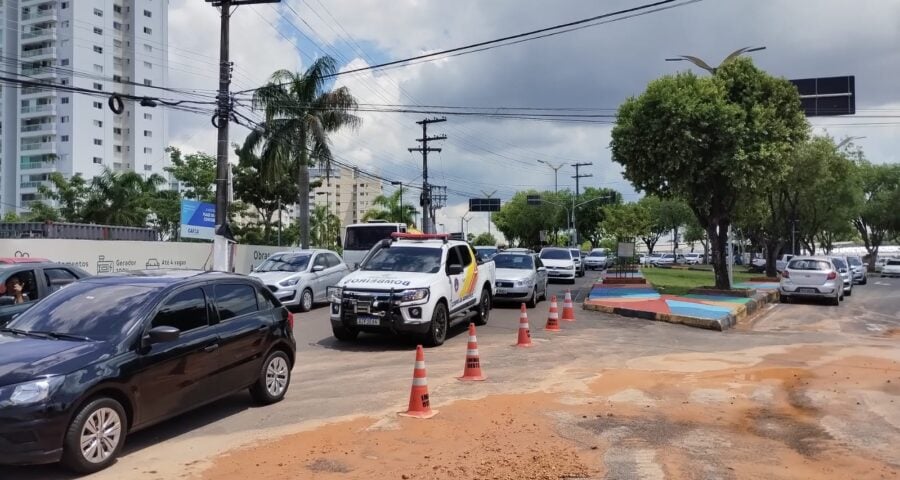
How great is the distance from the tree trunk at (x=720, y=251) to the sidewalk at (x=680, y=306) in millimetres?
1519

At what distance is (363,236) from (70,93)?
226 ft

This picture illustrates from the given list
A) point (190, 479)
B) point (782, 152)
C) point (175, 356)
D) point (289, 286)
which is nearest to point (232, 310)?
point (175, 356)

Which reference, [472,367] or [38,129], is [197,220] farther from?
[38,129]

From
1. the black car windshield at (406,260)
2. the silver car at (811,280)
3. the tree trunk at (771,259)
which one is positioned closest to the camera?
the black car windshield at (406,260)

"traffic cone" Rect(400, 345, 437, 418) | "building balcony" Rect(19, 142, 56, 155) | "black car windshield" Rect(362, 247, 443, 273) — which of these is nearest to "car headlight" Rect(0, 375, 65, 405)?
"traffic cone" Rect(400, 345, 437, 418)

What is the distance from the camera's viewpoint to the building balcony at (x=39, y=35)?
78062mm

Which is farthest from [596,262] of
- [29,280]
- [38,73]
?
[38,73]

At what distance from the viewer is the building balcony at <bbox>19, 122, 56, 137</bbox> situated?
78250mm

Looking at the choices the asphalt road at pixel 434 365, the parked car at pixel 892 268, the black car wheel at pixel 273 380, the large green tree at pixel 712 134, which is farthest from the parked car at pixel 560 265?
the parked car at pixel 892 268

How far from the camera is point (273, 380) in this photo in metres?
7.70

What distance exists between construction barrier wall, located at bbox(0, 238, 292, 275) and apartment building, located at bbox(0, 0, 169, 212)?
188ft

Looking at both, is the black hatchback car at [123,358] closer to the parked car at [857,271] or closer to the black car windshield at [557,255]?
the black car windshield at [557,255]

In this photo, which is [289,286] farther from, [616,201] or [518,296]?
[616,201]

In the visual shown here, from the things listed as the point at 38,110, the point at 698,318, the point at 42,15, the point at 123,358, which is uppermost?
the point at 42,15
